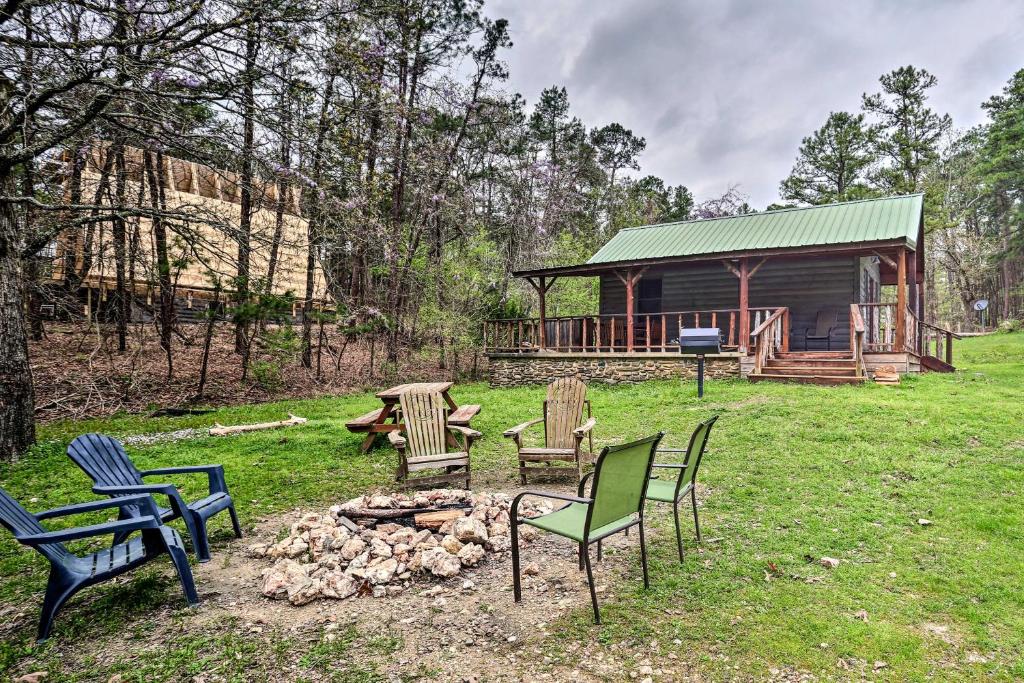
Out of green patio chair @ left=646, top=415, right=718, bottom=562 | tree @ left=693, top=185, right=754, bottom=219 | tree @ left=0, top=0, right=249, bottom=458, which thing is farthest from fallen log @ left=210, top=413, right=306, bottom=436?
tree @ left=693, top=185, right=754, bottom=219

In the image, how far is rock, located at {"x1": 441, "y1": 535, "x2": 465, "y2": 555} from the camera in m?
3.70

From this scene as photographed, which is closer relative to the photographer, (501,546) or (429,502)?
(501,546)

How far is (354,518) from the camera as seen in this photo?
424 cm

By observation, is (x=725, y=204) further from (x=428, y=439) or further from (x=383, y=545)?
(x=383, y=545)

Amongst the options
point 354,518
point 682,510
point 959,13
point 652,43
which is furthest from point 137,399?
point 959,13

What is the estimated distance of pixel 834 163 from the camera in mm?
27266

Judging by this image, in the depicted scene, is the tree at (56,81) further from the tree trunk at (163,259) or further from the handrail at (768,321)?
the handrail at (768,321)

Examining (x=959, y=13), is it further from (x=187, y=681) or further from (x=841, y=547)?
(x=187, y=681)

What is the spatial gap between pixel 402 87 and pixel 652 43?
30.2 feet

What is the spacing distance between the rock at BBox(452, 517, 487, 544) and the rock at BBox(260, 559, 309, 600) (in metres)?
1.08

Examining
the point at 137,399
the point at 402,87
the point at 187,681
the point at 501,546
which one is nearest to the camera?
the point at 187,681

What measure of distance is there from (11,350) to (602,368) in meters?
10.6

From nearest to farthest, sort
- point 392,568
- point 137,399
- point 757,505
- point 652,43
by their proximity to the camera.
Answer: point 392,568
point 757,505
point 137,399
point 652,43

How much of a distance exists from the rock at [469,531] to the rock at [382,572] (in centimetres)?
53
